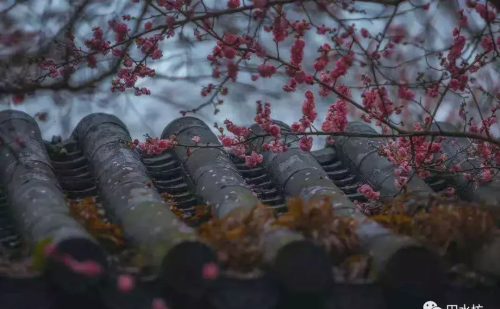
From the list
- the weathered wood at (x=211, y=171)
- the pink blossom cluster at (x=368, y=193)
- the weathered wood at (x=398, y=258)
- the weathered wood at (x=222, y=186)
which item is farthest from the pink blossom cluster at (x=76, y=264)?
the pink blossom cluster at (x=368, y=193)

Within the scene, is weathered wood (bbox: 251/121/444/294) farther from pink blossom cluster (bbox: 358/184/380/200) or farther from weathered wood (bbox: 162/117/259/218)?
pink blossom cluster (bbox: 358/184/380/200)

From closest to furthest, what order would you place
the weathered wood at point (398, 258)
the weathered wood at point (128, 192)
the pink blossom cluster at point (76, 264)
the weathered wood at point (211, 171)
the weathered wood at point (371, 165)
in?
the pink blossom cluster at point (76, 264), the weathered wood at point (398, 258), the weathered wood at point (128, 192), the weathered wood at point (211, 171), the weathered wood at point (371, 165)

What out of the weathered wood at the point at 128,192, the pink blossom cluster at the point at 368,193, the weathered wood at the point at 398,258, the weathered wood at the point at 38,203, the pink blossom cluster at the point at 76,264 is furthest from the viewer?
the pink blossom cluster at the point at 368,193

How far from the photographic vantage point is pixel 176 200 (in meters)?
5.56

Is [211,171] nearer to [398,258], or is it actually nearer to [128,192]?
[128,192]

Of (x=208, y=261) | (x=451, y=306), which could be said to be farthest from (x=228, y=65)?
(x=451, y=306)

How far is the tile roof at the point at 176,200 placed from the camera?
3.28 metres

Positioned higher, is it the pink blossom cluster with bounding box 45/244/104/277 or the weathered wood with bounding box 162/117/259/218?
the weathered wood with bounding box 162/117/259/218

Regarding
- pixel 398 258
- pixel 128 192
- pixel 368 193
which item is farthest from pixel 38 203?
pixel 368 193

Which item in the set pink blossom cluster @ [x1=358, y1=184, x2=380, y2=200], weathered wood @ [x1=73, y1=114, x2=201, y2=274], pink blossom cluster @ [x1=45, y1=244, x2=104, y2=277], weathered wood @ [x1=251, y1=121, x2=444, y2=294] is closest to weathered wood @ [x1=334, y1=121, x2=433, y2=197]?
pink blossom cluster @ [x1=358, y1=184, x2=380, y2=200]

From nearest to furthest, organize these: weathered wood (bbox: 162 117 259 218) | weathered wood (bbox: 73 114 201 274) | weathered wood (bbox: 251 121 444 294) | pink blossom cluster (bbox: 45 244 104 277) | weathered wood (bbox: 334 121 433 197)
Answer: pink blossom cluster (bbox: 45 244 104 277)
weathered wood (bbox: 251 121 444 294)
weathered wood (bbox: 73 114 201 274)
weathered wood (bbox: 162 117 259 218)
weathered wood (bbox: 334 121 433 197)

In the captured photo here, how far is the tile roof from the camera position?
129 inches

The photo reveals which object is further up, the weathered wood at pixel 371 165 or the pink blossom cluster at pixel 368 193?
the weathered wood at pixel 371 165

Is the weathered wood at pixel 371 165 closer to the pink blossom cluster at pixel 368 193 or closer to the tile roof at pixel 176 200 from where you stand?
the tile roof at pixel 176 200
